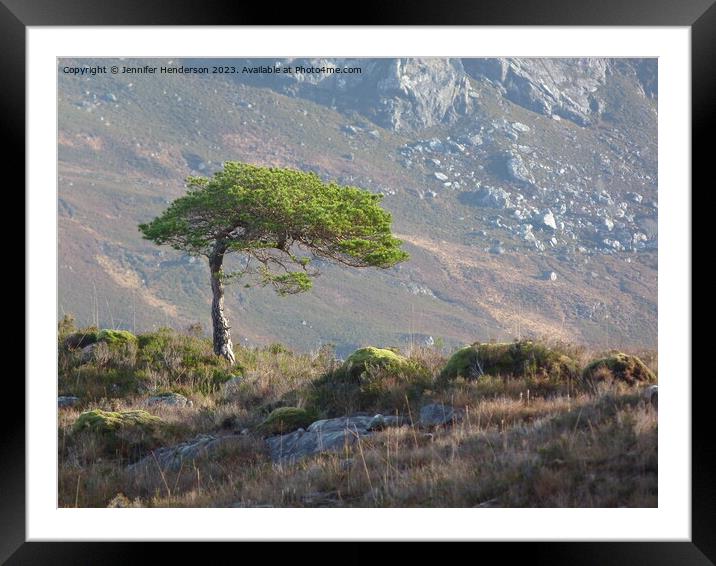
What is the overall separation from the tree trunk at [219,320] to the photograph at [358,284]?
0.05 metres

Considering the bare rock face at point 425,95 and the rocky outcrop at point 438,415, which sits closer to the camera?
the rocky outcrop at point 438,415

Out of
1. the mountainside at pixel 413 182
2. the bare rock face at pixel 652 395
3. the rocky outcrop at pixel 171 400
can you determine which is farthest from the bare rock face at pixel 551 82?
the bare rock face at pixel 652 395

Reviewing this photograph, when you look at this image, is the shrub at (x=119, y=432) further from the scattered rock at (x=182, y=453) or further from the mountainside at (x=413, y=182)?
the mountainside at (x=413, y=182)

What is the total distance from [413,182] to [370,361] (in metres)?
116

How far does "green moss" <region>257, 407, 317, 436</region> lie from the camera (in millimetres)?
12195

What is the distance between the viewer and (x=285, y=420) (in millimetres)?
12336

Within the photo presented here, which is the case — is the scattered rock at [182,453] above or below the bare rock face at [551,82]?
below

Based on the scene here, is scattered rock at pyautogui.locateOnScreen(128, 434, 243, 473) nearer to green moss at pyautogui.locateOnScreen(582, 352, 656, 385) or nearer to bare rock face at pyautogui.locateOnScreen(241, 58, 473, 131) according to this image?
green moss at pyautogui.locateOnScreen(582, 352, 656, 385)

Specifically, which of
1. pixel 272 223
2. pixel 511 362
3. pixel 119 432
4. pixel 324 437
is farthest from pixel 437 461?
pixel 272 223

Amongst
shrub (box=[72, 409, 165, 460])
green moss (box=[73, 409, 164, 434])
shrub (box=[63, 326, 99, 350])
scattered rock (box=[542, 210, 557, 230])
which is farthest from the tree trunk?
scattered rock (box=[542, 210, 557, 230])

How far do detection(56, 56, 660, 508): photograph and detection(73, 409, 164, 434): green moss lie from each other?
0.12 ft

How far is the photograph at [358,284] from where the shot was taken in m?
9.77

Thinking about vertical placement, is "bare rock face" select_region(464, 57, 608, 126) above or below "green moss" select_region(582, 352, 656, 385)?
above
